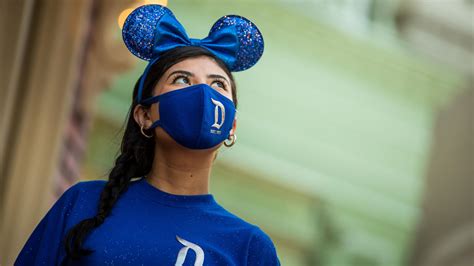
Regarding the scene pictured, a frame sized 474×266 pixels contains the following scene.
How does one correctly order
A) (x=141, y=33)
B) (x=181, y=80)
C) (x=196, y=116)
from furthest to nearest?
(x=141, y=33), (x=181, y=80), (x=196, y=116)

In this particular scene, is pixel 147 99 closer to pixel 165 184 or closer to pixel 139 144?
pixel 139 144

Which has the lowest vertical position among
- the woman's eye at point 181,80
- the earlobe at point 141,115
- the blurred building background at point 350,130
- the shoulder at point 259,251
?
the blurred building background at point 350,130

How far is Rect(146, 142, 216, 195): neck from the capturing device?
3928mm

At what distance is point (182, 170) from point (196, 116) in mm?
159

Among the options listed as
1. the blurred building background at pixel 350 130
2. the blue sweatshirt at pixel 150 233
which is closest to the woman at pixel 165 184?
the blue sweatshirt at pixel 150 233

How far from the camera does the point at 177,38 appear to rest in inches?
160

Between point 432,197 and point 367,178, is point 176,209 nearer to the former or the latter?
point 432,197

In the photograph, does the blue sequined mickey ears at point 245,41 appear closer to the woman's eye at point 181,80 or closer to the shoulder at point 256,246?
the woman's eye at point 181,80

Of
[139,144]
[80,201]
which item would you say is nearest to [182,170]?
[139,144]

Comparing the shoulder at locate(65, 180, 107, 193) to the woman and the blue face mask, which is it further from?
the blue face mask

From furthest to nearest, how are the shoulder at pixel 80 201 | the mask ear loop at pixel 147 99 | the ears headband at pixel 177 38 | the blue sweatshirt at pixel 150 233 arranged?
the ears headband at pixel 177 38
the mask ear loop at pixel 147 99
the shoulder at pixel 80 201
the blue sweatshirt at pixel 150 233

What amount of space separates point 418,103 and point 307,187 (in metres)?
2.23

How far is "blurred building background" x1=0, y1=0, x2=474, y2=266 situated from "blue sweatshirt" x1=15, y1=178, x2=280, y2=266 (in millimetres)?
7566

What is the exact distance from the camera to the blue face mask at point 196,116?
3.87m
